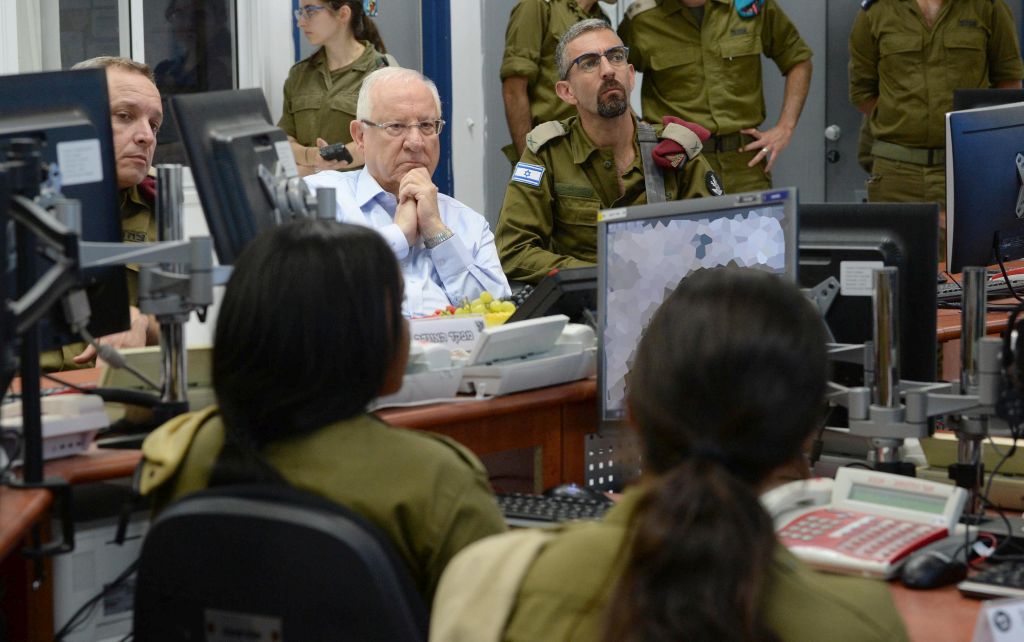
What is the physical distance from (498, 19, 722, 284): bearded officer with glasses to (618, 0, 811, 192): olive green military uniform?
1159mm

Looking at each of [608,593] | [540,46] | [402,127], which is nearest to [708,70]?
[540,46]

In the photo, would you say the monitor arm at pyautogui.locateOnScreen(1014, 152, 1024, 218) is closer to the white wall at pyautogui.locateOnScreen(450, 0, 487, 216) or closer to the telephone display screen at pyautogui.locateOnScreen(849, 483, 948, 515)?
the telephone display screen at pyautogui.locateOnScreen(849, 483, 948, 515)

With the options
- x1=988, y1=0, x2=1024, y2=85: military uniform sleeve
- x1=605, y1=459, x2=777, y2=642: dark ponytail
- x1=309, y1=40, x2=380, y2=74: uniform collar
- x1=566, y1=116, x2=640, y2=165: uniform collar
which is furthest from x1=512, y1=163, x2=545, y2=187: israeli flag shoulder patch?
x1=605, y1=459, x2=777, y2=642: dark ponytail

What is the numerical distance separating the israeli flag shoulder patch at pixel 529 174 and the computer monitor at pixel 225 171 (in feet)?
5.88

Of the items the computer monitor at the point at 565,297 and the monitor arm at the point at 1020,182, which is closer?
the computer monitor at the point at 565,297

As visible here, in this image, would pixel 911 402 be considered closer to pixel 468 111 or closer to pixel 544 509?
pixel 544 509

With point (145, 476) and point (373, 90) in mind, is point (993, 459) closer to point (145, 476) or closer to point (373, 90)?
point (145, 476)

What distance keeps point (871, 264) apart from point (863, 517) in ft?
2.09

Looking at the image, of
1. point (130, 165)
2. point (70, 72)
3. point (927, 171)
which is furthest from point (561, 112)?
point (70, 72)

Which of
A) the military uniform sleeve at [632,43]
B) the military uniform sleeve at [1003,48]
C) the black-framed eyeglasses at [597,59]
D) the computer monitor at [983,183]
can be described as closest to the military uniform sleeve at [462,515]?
the computer monitor at [983,183]

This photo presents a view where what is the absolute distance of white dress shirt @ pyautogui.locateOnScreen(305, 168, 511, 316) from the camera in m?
3.42

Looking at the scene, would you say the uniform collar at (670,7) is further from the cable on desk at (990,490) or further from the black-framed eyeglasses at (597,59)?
the cable on desk at (990,490)

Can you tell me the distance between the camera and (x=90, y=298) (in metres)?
2.20

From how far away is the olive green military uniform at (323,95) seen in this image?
492 cm
